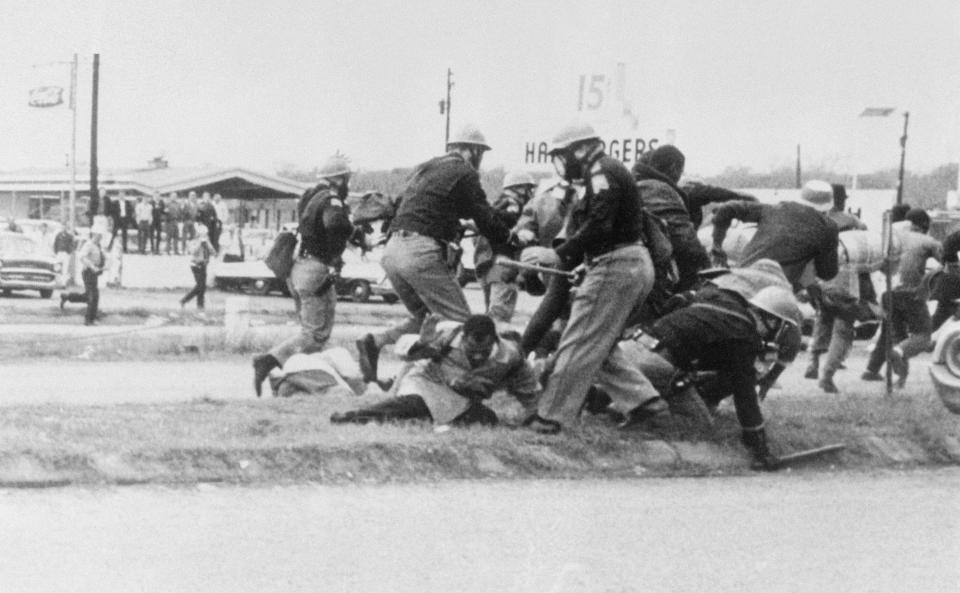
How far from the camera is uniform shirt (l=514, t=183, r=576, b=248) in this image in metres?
10.6

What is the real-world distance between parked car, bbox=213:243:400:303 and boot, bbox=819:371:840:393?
21.2 meters

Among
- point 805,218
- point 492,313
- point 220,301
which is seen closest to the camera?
point 805,218

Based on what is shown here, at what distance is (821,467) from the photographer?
335 inches

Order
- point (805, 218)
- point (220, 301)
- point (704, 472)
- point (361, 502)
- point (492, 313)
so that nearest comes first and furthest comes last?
1. point (361, 502)
2. point (704, 472)
3. point (805, 218)
4. point (492, 313)
5. point (220, 301)

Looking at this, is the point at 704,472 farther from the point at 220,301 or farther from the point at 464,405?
the point at 220,301

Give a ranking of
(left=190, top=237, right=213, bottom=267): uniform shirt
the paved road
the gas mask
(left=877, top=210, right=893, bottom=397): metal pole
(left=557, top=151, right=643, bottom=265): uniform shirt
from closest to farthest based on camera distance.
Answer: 1. the paved road
2. (left=557, top=151, right=643, bottom=265): uniform shirt
3. the gas mask
4. (left=877, top=210, right=893, bottom=397): metal pole
5. (left=190, top=237, right=213, bottom=267): uniform shirt

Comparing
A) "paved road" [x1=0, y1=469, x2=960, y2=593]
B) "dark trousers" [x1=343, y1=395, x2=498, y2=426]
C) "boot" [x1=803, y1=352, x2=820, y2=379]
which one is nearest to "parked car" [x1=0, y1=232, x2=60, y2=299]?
"boot" [x1=803, y1=352, x2=820, y2=379]

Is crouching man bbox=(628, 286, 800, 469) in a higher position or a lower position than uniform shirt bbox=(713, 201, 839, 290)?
lower

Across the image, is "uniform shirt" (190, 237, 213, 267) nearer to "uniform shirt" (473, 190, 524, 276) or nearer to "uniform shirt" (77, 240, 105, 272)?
"uniform shirt" (77, 240, 105, 272)

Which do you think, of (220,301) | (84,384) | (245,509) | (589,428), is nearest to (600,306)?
(589,428)

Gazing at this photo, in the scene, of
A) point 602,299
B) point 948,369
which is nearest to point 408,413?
point 602,299

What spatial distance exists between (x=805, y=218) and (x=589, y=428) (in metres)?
2.70

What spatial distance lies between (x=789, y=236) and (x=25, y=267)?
24777 millimetres

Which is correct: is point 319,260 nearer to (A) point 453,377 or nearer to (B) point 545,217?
(B) point 545,217
